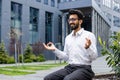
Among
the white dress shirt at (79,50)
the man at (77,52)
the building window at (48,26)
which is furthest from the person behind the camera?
the building window at (48,26)

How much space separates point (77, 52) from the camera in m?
4.27

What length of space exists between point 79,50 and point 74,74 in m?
0.46

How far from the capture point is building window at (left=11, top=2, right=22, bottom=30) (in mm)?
38656

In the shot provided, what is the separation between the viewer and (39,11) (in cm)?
4472

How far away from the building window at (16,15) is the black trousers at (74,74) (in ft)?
113

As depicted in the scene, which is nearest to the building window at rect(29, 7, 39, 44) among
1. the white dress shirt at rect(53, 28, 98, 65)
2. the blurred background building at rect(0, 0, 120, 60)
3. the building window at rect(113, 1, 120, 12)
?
the blurred background building at rect(0, 0, 120, 60)

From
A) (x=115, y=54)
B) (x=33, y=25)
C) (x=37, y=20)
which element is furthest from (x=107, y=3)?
(x=115, y=54)

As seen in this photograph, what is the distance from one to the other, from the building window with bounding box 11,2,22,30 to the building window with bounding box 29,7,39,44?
2861mm

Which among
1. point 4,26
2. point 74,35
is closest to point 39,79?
point 74,35

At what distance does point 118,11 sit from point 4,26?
5161 centimetres

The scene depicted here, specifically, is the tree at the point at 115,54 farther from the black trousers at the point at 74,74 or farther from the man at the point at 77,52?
the black trousers at the point at 74,74

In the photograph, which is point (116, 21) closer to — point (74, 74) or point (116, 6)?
point (116, 6)

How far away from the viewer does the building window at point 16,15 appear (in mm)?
38656

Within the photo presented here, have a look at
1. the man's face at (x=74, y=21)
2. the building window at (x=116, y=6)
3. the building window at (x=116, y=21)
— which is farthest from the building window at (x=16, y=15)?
the building window at (x=116, y=21)
